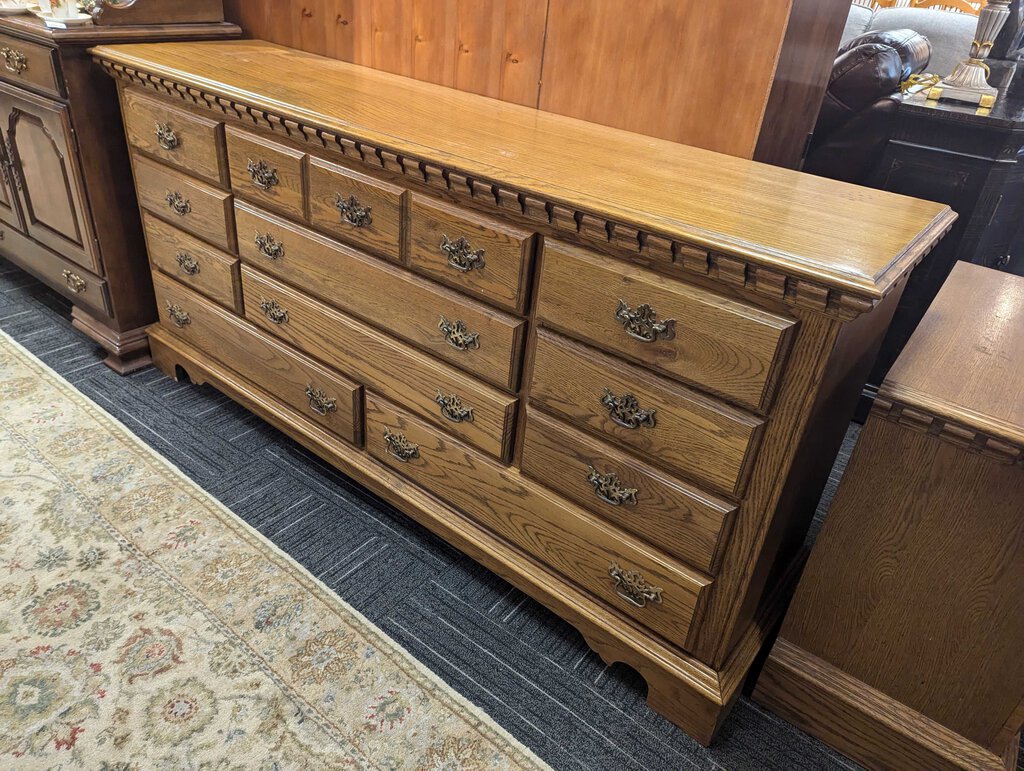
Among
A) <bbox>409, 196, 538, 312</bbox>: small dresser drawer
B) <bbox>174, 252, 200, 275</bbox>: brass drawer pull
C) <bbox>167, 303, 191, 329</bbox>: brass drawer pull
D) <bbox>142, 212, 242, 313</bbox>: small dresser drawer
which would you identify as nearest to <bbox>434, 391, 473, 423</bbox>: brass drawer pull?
<bbox>409, 196, 538, 312</bbox>: small dresser drawer

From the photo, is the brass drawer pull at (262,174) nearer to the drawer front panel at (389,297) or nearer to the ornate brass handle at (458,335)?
the drawer front panel at (389,297)

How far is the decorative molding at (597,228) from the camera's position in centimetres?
90

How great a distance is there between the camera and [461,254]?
1.25m

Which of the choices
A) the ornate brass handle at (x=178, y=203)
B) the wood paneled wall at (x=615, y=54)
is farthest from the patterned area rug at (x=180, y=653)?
the wood paneled wall at (x=615, y=54)

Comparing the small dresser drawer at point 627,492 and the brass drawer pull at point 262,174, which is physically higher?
the brass drawer pull at point 262,174

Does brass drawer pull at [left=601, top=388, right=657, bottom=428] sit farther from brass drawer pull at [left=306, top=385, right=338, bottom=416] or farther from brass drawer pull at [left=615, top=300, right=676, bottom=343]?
brass drawer pull at [left=306, top=385, right=338, bottom=416]

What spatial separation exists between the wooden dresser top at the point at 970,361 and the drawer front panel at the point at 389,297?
24.6 inches

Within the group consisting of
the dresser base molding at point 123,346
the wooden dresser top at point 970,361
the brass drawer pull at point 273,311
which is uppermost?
the wooden dresser top at point 970,361

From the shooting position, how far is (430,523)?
159 centimetres

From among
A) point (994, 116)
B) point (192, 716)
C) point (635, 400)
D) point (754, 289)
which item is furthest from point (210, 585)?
point (994, 116)

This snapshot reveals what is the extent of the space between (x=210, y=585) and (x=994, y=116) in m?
2.32

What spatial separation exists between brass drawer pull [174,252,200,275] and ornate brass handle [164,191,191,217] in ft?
0.36

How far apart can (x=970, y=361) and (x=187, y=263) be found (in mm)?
1776

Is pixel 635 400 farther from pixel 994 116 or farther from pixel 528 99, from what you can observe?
pixel 994 116
